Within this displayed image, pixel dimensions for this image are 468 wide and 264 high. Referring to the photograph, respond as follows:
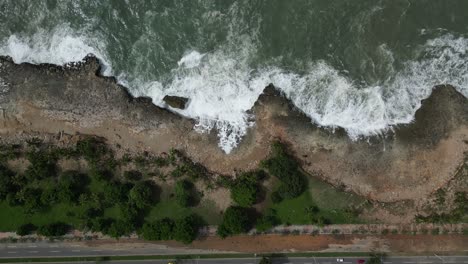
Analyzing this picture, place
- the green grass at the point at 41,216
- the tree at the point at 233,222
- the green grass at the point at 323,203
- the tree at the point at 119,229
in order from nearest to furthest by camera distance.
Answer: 1. the tree at the point at 233,222
2. the green grass at the point at 323,203
3. the tree at the point at 119,229
4. the green grass at the point at 41,216

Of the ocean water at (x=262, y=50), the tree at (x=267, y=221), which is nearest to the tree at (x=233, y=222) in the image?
the tree at (x=267, y=221)

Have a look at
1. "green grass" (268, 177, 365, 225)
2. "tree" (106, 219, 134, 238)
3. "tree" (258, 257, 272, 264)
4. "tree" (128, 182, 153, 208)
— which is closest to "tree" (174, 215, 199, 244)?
"tree" (128, 182, 153, 208)

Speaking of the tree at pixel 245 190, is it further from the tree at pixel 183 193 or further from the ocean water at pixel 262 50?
the tree at pixel 183 193

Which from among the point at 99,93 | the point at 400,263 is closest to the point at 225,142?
the point at 99,93

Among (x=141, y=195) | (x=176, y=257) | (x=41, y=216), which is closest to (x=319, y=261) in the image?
(x=176, y=257)

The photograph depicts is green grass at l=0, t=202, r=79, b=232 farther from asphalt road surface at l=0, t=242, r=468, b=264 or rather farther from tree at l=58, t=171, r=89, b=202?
asphalt road surface at l=0, t=242, r=468, b=264

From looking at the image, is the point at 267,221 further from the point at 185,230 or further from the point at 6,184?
the point at 6,184
